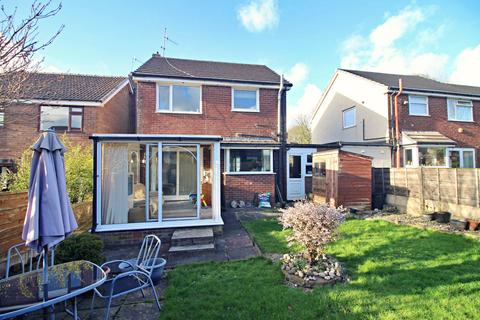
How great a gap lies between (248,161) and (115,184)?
19.2 feet

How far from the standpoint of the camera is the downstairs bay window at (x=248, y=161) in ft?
36.5

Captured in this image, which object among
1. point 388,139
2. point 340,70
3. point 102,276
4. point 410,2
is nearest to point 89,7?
point 102,276

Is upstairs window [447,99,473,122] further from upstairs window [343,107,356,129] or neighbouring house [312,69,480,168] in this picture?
upstairs window [343,107,356,129]

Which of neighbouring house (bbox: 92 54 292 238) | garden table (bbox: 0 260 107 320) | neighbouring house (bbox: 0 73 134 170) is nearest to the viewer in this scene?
garden table (bbox: 0 260 107 320)

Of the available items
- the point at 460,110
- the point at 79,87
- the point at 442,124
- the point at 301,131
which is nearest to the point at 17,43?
the point at 79,87

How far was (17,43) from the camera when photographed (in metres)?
3.61

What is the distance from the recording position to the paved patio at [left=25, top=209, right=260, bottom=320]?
3436 mm

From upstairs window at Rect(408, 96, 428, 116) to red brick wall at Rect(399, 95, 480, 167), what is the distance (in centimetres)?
23

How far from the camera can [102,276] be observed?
3.24 metres

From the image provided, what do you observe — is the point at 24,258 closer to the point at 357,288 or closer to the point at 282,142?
the point at 357,288

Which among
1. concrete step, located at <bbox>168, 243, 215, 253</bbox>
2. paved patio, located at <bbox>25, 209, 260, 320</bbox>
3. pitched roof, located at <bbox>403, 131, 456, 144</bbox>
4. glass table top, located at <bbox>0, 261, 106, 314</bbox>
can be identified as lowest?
paved patio, located at <bbox>25, 209, 260, 320</bbox>

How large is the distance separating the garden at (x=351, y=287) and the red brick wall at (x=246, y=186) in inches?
195

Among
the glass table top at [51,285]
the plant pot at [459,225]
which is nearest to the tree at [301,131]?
the plant pot at [459,225]

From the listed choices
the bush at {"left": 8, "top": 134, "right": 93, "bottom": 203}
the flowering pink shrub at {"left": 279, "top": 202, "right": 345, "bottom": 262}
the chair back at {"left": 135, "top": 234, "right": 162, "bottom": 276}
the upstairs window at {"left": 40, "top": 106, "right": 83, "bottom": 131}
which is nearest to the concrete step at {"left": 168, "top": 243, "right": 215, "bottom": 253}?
the chair back at {"left": 135, "top": 234, "right": 162, "bottom": 276}
